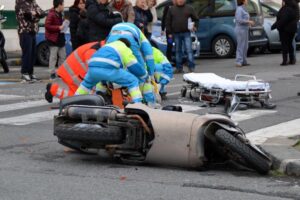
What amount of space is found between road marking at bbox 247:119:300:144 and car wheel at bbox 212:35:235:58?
1084 centimetres

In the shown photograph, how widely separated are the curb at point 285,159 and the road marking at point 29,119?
3842mm

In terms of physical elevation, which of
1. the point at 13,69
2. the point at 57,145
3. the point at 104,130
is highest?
the point at 104,130

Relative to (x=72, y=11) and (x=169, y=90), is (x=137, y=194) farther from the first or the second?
(x=72, y=11)

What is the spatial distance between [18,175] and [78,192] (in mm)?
962

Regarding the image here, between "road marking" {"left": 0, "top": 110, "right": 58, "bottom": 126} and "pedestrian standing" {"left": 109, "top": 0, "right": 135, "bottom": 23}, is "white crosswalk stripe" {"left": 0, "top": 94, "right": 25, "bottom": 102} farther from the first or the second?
"pedestrian standing" {"left": 109, "top": 0, "right": 135, "bottom": 23}

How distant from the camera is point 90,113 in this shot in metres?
7.54

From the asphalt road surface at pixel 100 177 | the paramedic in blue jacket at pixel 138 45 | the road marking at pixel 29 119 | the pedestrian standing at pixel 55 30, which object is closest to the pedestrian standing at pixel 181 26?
the pedestrian standing at pixel 55 30

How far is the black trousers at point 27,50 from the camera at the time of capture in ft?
49.9

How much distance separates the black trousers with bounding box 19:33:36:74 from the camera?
15216 mm

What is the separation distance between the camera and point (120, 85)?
912 centimetres

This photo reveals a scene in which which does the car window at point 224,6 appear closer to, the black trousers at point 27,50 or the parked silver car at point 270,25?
the parked silver car at point 270,25

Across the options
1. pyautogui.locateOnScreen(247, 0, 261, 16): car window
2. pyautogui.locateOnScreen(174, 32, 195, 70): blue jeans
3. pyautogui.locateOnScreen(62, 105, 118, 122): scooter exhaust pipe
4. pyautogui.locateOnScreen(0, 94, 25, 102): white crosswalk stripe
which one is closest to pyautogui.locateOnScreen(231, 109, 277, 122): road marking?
pyautogui.locateOnScreen(62, 105, 118, 122): scooter exhaust pipe

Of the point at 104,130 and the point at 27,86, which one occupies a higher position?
the point at 104,130

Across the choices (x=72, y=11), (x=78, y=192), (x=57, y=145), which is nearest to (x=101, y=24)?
(x=72, y=11)
